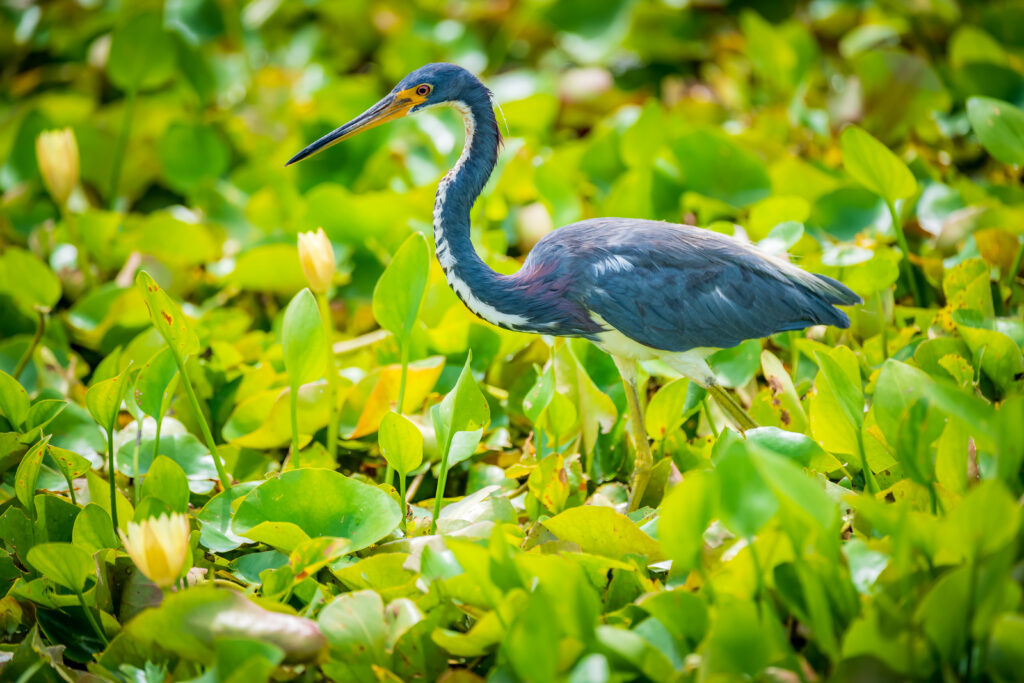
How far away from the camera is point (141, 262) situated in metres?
3.45

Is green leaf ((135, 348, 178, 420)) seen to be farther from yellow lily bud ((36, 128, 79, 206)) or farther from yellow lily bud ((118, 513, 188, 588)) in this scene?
yellow lily bud ((36, 128, 79, 206))

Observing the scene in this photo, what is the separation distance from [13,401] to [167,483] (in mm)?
485

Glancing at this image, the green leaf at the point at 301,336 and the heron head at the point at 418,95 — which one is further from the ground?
the heron head at the point at 418,95

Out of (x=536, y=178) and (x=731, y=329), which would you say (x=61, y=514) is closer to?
(x=731, y=329)

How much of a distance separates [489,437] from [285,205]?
160cm

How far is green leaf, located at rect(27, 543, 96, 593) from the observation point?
1.92 meters

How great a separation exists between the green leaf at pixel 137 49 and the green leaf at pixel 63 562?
9.16ft

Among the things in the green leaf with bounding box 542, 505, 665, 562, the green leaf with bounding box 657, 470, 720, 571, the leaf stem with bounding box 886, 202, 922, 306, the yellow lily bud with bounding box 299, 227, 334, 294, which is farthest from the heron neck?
the leaf stem with bounding box 886, 202, 922, 306

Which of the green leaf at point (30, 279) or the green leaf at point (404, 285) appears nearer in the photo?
the green leaf at point (404, 285)

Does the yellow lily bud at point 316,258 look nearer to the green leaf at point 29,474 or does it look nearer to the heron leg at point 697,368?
the green leaf at point 29,474

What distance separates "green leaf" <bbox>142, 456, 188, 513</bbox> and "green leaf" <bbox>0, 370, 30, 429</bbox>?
411 mm

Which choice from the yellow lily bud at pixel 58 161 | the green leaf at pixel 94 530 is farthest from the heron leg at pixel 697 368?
the yellow lily bud at pixel 58 161

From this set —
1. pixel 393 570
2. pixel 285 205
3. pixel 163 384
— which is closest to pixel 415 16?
pixel 285 205

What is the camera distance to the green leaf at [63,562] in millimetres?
1921
